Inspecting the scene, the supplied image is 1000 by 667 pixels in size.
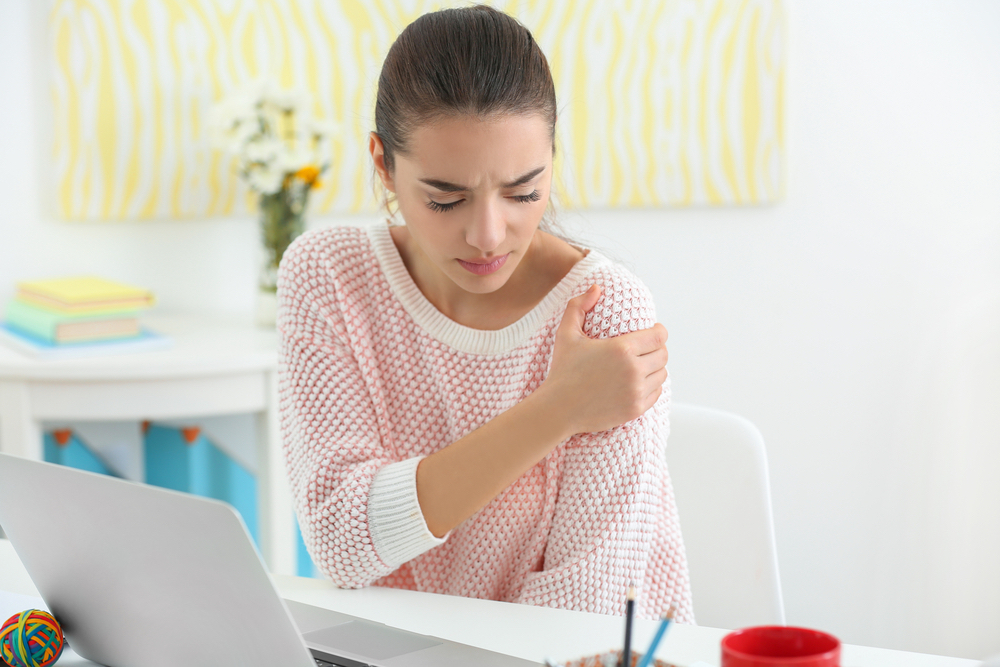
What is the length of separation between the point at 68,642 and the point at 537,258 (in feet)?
2.11

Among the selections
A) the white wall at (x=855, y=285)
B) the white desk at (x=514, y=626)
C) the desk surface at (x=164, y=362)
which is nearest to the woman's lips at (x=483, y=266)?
the white desk at (x=514, y=626)

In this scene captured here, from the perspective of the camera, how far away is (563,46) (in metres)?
2.08

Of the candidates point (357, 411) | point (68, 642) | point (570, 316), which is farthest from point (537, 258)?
point (68, 642)

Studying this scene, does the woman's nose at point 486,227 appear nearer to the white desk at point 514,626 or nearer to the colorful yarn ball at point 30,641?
the white desk at point 514,626

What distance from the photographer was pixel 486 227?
0.93 metres

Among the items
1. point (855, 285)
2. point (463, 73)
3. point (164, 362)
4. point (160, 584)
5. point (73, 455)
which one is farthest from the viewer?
point (73, 455)

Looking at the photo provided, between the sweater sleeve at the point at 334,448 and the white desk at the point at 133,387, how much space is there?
0.67 metres

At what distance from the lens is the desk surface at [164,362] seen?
1.65m

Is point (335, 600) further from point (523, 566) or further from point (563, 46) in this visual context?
point (563, 46)

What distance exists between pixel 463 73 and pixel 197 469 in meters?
1.53

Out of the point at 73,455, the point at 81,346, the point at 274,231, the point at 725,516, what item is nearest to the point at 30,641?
the point at 725,516

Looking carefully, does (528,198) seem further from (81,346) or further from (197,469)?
(197,469)

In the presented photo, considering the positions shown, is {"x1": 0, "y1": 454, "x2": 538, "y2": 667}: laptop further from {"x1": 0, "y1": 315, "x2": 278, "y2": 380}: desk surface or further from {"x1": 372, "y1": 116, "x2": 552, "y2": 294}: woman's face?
{"x1": 0, "y1": 315, "x2": 278, "y2": 380}: desk surface

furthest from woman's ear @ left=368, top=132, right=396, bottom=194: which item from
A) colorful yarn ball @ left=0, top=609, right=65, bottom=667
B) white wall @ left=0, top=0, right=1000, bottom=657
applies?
white wall @ left=0, top=0, right=1000, bottom=657
